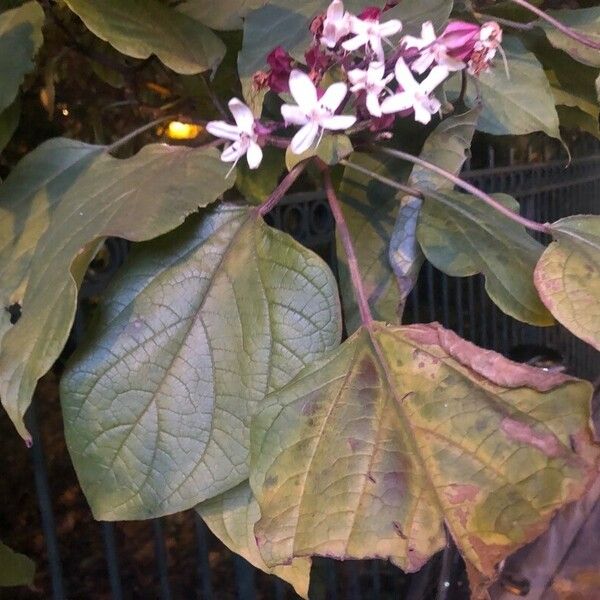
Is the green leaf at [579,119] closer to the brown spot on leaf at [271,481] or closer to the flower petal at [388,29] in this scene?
the flower petal at [388,29]

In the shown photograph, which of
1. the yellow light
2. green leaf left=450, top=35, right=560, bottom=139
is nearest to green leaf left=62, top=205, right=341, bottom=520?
Answer: green leaf left=450, top=35, right=560, bottom=139

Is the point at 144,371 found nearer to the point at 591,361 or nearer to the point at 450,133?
the point at 450,133

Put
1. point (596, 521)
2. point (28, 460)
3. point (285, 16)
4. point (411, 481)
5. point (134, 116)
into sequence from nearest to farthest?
point (411, 481), point (285, 16), point (596, 521), point (134, 116), point (28, 460)

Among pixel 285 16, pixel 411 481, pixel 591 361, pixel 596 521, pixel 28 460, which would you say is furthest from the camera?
pixel 591 361

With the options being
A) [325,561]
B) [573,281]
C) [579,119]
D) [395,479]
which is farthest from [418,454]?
[325,561]

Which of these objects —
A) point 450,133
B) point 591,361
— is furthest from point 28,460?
point 591,361

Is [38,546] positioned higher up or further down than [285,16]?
further down

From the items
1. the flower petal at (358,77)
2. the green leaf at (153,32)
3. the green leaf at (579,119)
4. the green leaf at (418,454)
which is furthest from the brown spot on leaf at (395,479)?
the green leaf at (579,119)

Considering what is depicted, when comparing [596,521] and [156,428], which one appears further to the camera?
[596,521]
